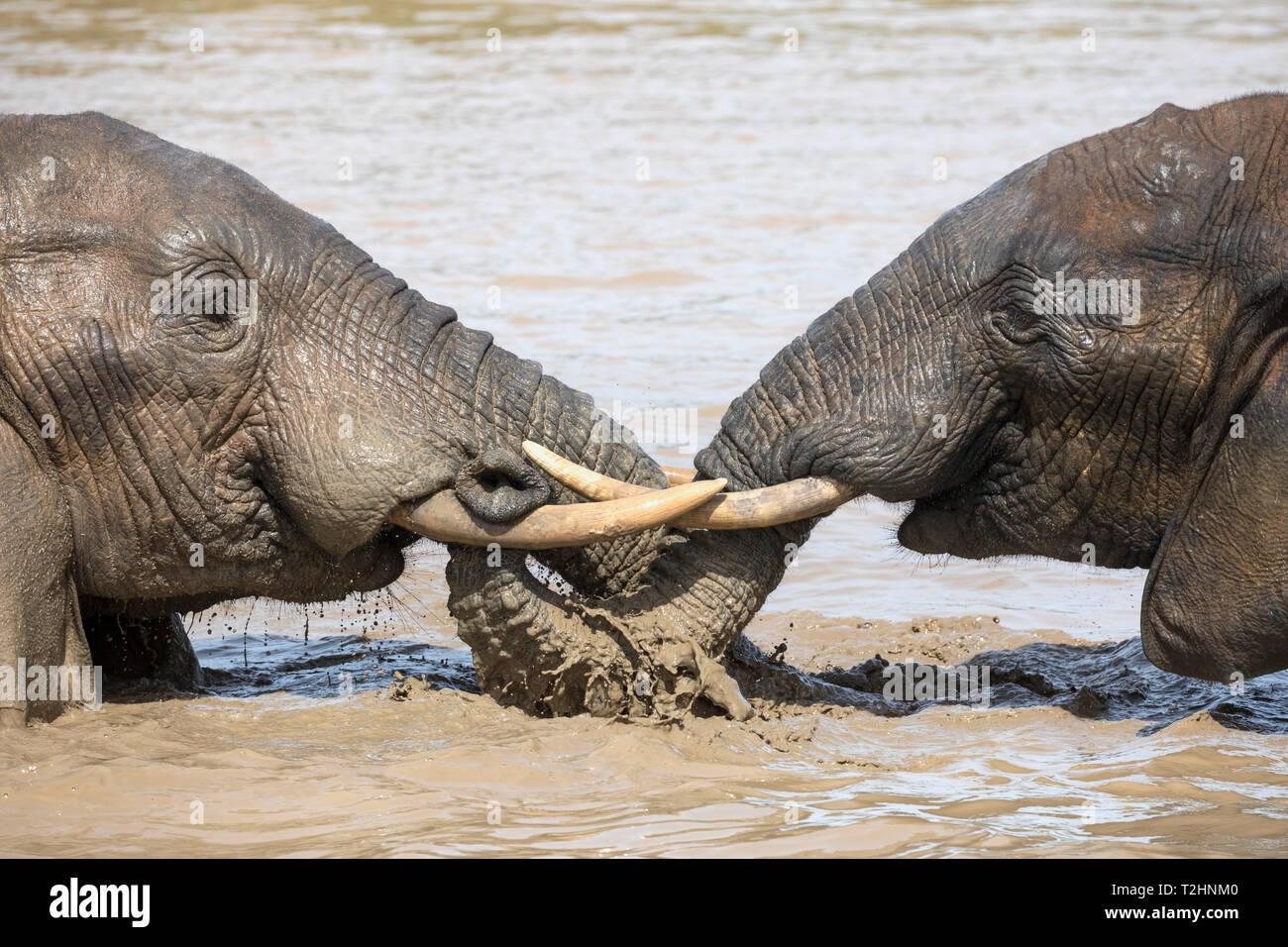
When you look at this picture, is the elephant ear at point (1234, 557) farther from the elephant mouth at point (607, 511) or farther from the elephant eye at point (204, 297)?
the elephant eye at point (204, 297)

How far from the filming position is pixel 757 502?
7.34 m

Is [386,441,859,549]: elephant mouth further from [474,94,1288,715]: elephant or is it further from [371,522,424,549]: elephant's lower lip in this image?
[371,522,424,549]: elephant's lower lip

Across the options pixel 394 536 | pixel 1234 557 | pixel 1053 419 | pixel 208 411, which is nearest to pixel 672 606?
pixel 394 536

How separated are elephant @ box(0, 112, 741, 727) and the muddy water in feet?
2.28

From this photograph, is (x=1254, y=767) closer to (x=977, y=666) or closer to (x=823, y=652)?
(x=977, y=666)

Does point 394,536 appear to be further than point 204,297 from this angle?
Yes

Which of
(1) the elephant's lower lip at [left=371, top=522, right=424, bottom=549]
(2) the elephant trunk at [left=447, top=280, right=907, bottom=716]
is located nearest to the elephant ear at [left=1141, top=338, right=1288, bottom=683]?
(2) the elephant trunk at [left=447, top=280, right=907, bottom=716]

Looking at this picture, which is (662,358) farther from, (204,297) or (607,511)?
(204,297)

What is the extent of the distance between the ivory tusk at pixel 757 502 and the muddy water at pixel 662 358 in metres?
0.84

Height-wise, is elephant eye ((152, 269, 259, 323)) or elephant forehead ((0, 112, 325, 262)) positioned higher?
elephant forehead ((0, 112, 325, 262))

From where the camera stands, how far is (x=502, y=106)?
77.2 ft

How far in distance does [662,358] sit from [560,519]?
21.4 ft

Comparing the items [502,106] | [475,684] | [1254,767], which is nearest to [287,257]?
[475,684]

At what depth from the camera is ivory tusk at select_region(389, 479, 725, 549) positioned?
23.3ft
